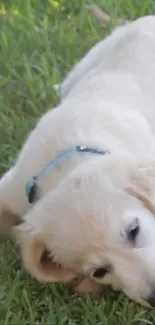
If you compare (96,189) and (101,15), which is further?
(101,15)

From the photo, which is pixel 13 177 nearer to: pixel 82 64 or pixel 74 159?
pixel 74 159

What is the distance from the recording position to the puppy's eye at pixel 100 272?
289cm

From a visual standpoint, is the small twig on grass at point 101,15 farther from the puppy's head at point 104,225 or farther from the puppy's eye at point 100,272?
the puppy's eye at point 100,272

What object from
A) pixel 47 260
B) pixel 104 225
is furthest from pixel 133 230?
pixel 47 260

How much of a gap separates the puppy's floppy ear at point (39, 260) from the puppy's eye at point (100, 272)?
3.4 inches

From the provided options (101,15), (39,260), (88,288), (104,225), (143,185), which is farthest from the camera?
(101,15)

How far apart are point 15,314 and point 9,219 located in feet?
1.71

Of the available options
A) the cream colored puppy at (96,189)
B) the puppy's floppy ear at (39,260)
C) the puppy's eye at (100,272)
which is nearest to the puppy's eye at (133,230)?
the cream colored puppy at (96,189)

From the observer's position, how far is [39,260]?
9.72 feet

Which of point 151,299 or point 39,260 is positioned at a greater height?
point 39,260

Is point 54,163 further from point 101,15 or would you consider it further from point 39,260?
point 101,15

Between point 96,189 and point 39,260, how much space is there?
0.35 meters

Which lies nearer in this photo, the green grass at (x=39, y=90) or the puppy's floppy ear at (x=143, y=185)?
the puppy's floppy ear at (x=143, y=185)

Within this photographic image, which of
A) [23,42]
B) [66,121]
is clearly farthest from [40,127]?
[23,42]
